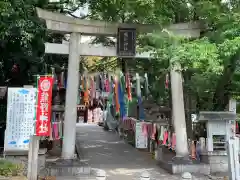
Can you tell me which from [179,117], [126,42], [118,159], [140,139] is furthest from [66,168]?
[140,139]

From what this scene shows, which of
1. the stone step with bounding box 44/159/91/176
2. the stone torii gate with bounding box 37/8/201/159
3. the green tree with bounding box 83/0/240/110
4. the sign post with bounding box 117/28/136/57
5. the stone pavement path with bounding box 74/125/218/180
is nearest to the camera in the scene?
the green tree with bounding box 83/0/240/110

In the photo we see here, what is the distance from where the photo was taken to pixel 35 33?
14.7m

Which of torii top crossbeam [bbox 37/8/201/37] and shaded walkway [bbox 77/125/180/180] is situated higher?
torii top crossbeam [bbox 37/8/201/37]

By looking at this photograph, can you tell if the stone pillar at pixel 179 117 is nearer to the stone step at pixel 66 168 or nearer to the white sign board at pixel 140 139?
the stone step at pixel 66 168

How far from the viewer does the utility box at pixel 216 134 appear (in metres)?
12.7

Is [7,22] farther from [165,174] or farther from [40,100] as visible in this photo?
[165,174]

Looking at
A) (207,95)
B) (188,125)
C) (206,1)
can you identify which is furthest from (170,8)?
(188,125)

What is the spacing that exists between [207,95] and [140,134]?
4.57 m

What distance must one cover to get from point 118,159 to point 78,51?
5.30 m

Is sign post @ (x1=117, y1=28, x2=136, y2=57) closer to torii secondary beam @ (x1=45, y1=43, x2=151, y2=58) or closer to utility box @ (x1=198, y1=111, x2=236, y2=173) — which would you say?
torii secondary beam @ (x1=45, y1=43, x2=151, y2=58)

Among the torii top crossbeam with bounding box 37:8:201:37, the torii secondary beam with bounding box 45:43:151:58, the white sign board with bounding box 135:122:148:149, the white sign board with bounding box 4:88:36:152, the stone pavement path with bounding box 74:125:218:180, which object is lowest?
the stone pavement path with bounding box 74:125:218:180

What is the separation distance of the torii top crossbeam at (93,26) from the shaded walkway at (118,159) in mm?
5212

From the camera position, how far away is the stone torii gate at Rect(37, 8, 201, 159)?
12195mm

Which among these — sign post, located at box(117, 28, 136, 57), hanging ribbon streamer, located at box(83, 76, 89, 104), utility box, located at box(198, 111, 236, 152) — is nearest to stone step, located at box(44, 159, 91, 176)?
sign post, located at box(117, 28, 136, 57)
